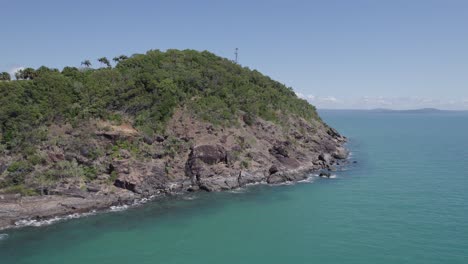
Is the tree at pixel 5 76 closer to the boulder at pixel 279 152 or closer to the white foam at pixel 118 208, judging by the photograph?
the white foam at pixel 118 208

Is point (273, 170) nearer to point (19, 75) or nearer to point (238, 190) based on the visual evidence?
point (238, 190)

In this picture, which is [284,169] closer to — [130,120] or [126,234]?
[130,120]

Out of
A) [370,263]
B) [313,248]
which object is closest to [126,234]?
[313,248]

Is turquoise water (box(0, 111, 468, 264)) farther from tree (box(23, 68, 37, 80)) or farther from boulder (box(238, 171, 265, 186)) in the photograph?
tree (box(23, 68, 37, 80))

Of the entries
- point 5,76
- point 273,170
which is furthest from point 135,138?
point 5,76

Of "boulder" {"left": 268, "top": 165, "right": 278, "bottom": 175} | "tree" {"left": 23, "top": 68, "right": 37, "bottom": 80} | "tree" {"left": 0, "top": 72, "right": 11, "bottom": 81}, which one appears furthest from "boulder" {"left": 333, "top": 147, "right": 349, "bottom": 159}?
"tree" {"left": 0, "top": 72, "right": 11, "bottom": 81}

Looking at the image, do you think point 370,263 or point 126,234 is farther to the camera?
point 126,234
